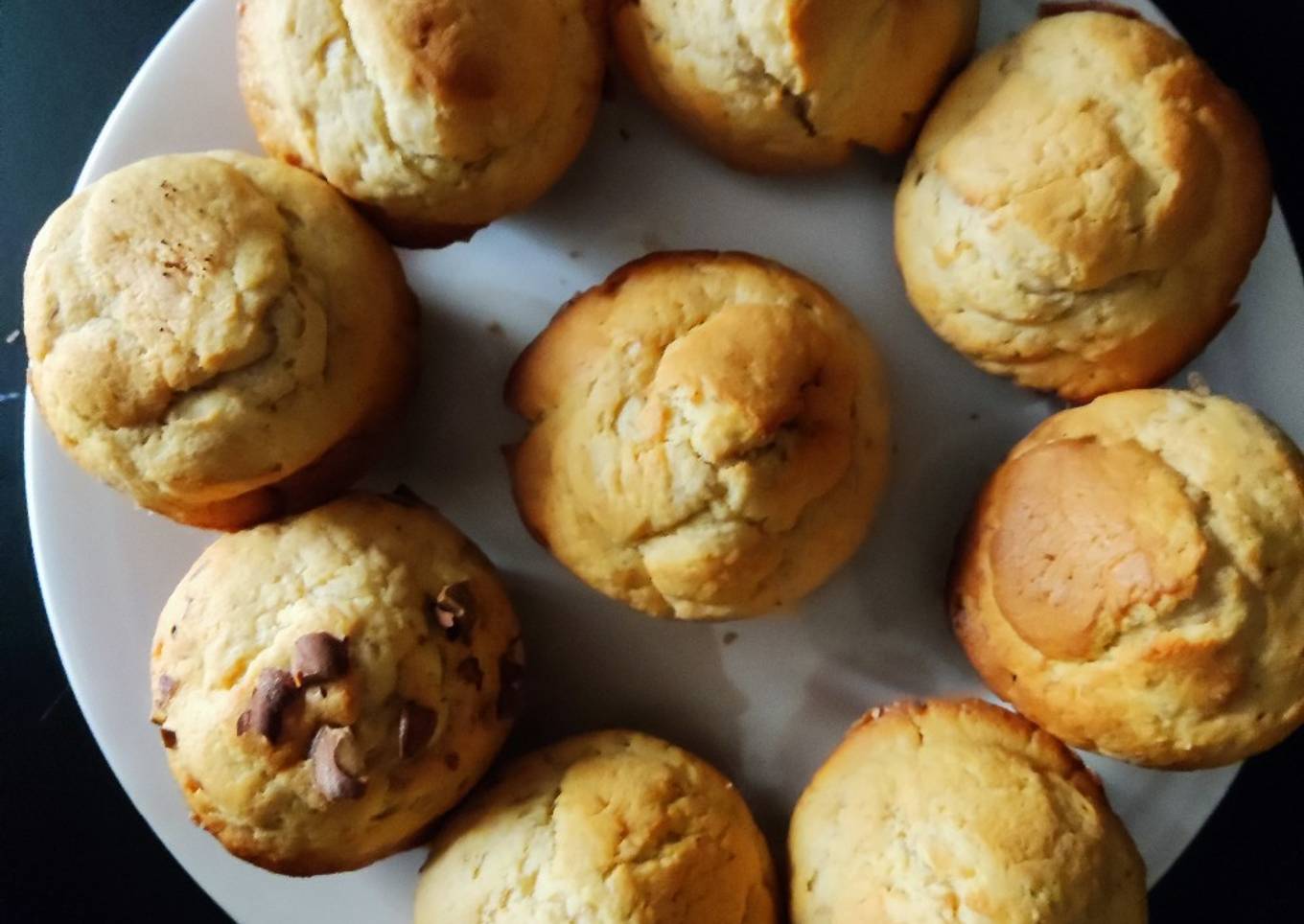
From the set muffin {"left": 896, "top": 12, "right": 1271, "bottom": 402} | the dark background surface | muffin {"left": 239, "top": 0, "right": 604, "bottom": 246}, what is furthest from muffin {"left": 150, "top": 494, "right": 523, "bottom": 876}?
muffin {"left": 896, "top": 12, "right": 1271, "bottom": 402}

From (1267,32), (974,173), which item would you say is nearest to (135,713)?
(974,173)

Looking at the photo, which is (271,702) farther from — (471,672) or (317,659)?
(471,672)

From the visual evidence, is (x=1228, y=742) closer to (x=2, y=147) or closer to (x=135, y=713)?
(x=135, y=713)

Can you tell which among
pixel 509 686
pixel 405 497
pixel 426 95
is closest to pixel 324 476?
pixel 405 497

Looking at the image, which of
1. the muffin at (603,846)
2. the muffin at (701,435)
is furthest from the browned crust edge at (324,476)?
the muffin at (603,846)

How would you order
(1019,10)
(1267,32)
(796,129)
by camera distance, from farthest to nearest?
1. (1267,32)
2. (1019,10)
3. (796,129)

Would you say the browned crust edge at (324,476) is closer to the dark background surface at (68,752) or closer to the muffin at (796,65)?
the muffin at (796,65)
